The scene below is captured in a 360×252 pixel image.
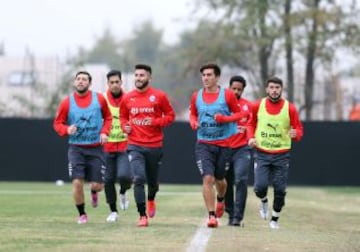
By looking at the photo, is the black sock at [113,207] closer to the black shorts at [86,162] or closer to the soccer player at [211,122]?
the black shorts at [86,162]

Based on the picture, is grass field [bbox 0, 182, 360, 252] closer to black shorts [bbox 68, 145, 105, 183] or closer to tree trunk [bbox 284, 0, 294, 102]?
black shorts [bbox 68, 145, 105, 183]

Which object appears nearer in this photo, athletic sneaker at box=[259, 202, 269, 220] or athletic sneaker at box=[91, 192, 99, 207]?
athletic sneaker at box=[259, 202, 269, 220]

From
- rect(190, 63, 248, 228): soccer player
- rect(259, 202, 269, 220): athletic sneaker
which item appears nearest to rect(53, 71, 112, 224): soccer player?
rect(190, 63, 248, 228): soccer player

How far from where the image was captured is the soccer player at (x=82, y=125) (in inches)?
611

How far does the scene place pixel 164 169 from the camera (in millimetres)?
34000

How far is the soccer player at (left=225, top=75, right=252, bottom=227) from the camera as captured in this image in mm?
15997

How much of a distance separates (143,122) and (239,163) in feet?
5.68

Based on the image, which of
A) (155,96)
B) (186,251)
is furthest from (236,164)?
(186,251)

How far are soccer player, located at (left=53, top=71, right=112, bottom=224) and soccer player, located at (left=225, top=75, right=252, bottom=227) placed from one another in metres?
1.87

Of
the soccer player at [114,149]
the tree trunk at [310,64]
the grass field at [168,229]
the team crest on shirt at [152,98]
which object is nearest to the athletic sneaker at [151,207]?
A: the grass field at [168,229]

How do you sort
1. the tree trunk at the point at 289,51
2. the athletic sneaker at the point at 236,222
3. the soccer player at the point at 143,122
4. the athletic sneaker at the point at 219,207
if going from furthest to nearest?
1. the tree trunk at the point at 289,51
2. the athletic sneaker at the point at 219,207
3. the athletic sneaker at the point at 236,222
4. the soccer player at the point at 143,122

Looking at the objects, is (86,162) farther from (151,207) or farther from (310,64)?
(310,64)

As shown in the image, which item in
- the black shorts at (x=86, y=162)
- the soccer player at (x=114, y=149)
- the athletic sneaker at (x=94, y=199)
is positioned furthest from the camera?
the athletic sneaker at (x=94, y=199)

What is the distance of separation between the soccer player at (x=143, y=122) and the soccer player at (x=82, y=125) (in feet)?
1.25
